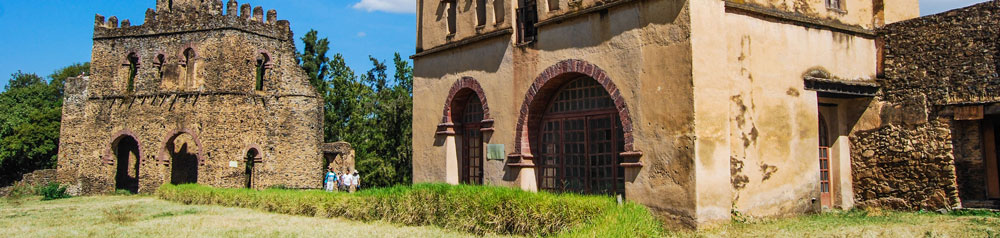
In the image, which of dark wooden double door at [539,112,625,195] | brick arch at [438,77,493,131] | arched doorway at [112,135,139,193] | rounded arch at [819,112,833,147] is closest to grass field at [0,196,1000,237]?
rounded arch at [819,112,833,147]

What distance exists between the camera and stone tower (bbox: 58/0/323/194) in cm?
2680

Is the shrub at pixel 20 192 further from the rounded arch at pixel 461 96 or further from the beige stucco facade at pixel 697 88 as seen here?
the beige stucco facade at pixel 697 88

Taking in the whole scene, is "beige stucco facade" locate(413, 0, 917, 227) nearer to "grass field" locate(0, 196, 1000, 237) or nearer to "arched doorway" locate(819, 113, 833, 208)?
"arched doorway" locate(819, 113, 833, 208)

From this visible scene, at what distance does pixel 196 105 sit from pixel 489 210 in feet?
65.6

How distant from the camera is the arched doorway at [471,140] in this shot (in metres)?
14.9

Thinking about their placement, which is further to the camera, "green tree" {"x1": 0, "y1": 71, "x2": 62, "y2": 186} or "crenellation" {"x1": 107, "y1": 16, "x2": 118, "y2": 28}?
"green tree" {"x1": 0, "y1": 71, "x2": 62, "y2": 186}

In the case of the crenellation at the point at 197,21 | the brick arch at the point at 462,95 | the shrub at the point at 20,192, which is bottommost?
the shrub at the point at 20,192

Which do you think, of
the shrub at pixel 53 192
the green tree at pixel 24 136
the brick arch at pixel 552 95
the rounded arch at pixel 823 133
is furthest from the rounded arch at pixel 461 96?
the green tree at pixel 24 136

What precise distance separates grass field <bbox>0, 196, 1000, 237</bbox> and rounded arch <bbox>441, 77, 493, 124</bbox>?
3200 millimetres

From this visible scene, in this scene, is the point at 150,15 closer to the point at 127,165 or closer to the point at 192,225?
the point at 127,165

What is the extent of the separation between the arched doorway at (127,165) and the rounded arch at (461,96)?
A: 19626mm

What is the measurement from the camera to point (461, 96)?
15172 mm

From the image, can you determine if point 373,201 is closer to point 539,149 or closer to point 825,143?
point 539,149

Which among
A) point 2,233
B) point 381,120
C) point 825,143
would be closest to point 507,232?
point 825,143
